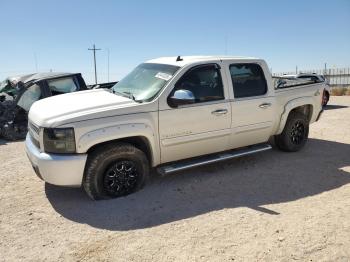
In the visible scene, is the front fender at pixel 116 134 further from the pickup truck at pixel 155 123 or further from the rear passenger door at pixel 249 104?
the rear passenger door at pixel 249 104

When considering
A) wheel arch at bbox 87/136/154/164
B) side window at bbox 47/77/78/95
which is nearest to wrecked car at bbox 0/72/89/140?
side window at bbox 47/77/78/95

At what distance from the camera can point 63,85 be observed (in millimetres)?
8984

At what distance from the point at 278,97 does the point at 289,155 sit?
4.07ft

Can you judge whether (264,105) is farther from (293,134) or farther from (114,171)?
(114,171)

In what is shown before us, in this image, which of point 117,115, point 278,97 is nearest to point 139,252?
point 117,115

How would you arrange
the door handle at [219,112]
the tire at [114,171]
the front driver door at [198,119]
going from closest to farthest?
the tire at [114,171], the front driver door at [198,119], the door handle at [219,112]

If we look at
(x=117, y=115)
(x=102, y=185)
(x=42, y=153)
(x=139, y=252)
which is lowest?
(x=139, y=252)

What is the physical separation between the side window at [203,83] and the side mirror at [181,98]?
0.83 ft

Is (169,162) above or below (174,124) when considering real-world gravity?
below

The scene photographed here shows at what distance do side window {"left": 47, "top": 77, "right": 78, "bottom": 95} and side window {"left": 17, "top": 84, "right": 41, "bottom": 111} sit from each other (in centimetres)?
37

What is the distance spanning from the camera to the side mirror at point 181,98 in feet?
16.4

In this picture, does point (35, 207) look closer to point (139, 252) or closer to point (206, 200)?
point (139, 252)

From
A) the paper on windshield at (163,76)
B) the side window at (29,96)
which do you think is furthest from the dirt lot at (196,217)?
the side window at (29,96)

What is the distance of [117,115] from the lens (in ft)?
15.6
